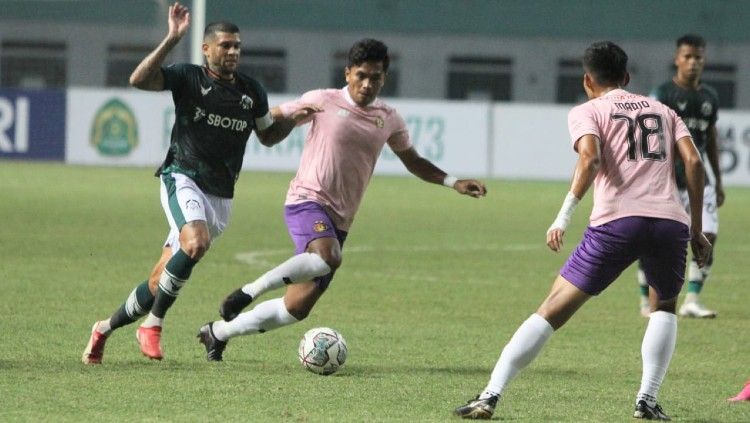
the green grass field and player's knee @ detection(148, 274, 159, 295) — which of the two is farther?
player's knee @ detection(148, 274, 159, 295)

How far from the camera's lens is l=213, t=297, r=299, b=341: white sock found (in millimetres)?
9469

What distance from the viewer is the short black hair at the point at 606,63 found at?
302 inches

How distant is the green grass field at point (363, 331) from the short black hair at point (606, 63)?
5.52ft

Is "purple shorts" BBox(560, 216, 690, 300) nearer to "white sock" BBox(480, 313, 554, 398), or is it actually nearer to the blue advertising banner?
"white sock" BBox(480, 313, 554, 398)

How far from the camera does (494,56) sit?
46.8 meters

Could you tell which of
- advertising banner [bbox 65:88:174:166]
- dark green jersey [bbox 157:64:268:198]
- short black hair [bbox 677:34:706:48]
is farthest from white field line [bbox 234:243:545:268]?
advertising banner [bbox 65:88:174:166]

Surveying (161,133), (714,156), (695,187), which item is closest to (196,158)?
(695,187)

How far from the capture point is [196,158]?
951cm

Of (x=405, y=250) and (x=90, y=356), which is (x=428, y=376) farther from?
(x=405, y=250)

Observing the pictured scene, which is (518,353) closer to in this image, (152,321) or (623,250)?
(623,250)

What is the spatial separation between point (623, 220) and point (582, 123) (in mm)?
515

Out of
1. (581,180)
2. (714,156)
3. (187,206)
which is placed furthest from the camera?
(714,156)

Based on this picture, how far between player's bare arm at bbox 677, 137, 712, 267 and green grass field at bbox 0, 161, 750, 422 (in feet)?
2.84

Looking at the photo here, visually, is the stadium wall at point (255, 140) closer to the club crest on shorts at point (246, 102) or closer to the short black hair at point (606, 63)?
the club crest on shorts at point (246, 102)
